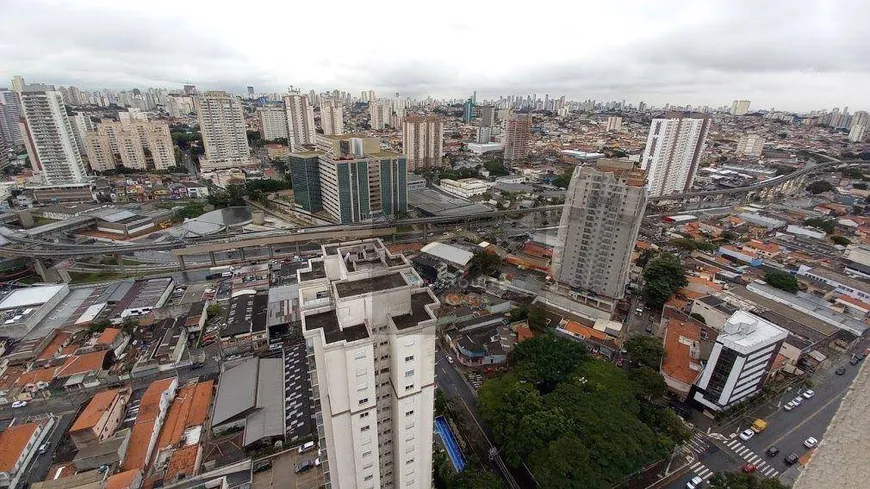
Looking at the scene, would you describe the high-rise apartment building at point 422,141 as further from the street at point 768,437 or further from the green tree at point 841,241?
the street at point 768,437

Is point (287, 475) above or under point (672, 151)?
under

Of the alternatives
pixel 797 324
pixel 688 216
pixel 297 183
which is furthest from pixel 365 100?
pixel 797 324

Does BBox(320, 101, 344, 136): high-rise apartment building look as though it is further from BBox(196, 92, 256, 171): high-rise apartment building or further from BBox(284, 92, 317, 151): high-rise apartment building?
BBox(196, 92, 256, 171): high-rise apartment building

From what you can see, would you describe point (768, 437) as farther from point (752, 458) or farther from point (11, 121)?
point (11, 121)

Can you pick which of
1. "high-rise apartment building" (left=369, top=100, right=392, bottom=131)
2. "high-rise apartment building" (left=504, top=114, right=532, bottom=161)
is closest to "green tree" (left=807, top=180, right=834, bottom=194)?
"high-rise apartment building" (left=504, top=114, right=532, bottom=161)

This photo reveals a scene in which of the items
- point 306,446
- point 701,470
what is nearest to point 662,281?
point 701,470

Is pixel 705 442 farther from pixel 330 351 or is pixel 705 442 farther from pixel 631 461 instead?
pixel 330 351
